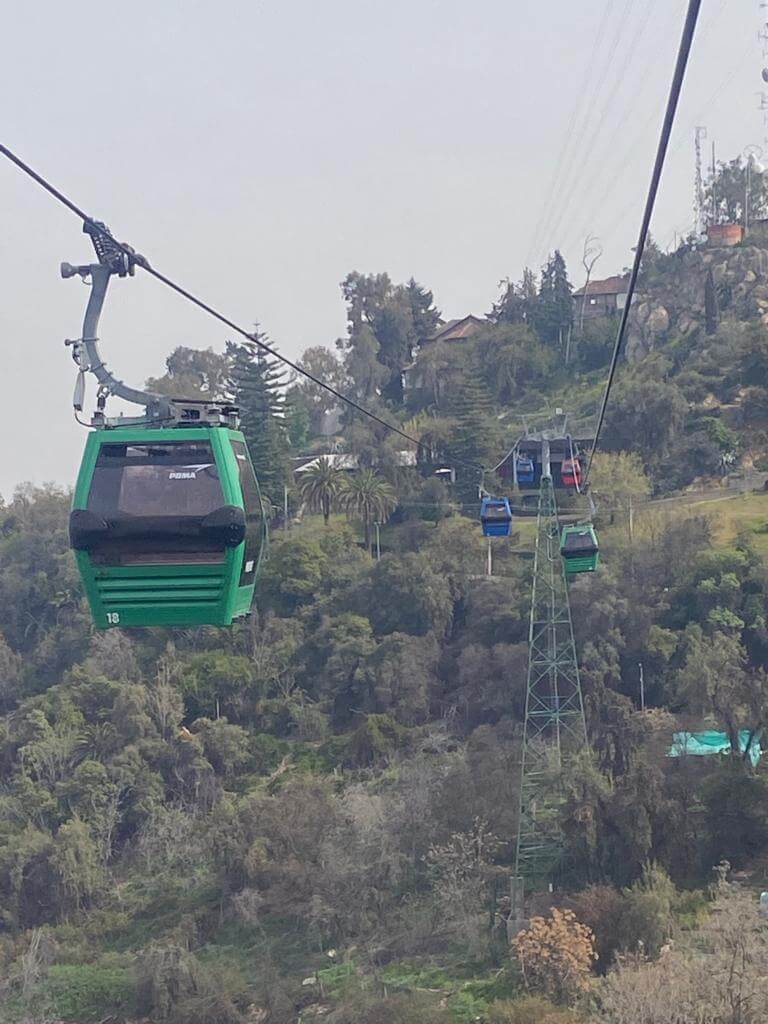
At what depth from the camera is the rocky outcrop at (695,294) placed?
73.6 meters

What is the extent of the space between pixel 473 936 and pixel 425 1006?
4341 mm

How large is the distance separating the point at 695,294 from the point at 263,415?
27.2m

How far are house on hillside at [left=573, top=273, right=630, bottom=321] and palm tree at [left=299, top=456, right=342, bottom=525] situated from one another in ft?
85.8

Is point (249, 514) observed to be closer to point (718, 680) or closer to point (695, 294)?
point (718, 680)

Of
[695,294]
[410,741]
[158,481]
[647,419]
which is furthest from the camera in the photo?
[695,294]

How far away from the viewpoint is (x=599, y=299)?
267 feet

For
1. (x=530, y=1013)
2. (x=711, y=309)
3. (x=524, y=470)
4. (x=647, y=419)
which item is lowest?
(x=530, y=1013)

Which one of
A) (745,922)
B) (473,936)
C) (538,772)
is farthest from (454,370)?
(745,922)

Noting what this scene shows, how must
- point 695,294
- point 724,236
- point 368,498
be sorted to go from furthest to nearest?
point 724,236
point 695,294
point 368,498

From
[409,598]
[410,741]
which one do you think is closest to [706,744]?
[410,741]

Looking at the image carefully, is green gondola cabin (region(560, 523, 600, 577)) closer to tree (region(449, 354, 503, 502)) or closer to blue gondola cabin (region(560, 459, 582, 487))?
blue gondola cabin (region(560, 459, 582, 487))

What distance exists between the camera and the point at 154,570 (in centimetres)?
1264

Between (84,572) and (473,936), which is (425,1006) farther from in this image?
(84,572)

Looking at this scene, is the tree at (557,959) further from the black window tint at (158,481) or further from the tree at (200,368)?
the tree at (200,368)
